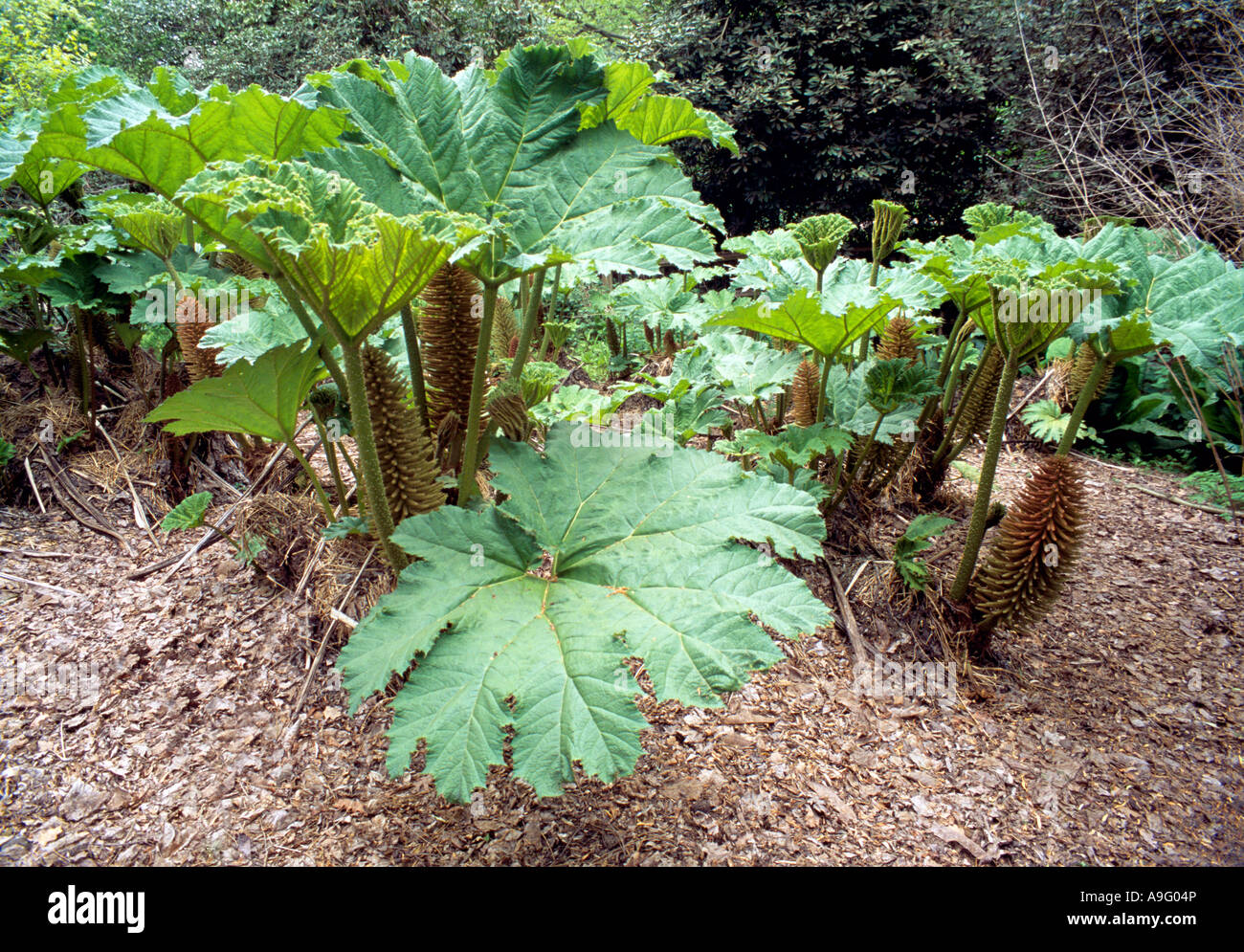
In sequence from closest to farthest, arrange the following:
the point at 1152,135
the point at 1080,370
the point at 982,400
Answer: the point at 982,400, the point at 1080,370, the point at 1152,135

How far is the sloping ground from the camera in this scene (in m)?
1.40

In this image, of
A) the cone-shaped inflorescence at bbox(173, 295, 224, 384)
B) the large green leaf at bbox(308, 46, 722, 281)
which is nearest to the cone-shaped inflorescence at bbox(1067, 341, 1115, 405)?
the large green leaf at bbox(308, 46, 722, 281)

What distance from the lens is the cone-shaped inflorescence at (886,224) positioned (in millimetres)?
2383

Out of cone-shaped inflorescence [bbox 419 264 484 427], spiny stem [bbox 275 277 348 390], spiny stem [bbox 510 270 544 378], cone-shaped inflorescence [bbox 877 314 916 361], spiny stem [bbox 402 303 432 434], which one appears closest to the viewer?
spiny stem [bbox 275 277 348 390]

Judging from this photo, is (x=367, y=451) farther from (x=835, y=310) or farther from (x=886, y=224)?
(x=886, y=224)

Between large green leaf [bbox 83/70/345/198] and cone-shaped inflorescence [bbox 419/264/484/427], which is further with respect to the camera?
cone-shaped inflorescence [bbox 419/264/484/427]

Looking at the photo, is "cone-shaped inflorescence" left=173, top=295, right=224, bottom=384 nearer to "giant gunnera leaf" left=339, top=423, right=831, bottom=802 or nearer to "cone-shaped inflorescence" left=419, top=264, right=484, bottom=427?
"cone-shaped inflorescence" left=419, top=264, right=484, bottom=427

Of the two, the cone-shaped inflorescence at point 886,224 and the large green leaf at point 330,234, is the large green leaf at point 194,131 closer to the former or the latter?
the large green leaf at point 330,234

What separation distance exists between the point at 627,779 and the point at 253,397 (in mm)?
1226

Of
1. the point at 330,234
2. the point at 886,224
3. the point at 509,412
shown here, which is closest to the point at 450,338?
the point at 509,412

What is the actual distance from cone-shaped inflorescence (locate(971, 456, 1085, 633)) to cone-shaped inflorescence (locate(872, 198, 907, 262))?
102 centimetres

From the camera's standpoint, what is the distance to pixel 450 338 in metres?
1.75

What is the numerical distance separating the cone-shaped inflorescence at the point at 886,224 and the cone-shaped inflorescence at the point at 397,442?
5.87 ft
